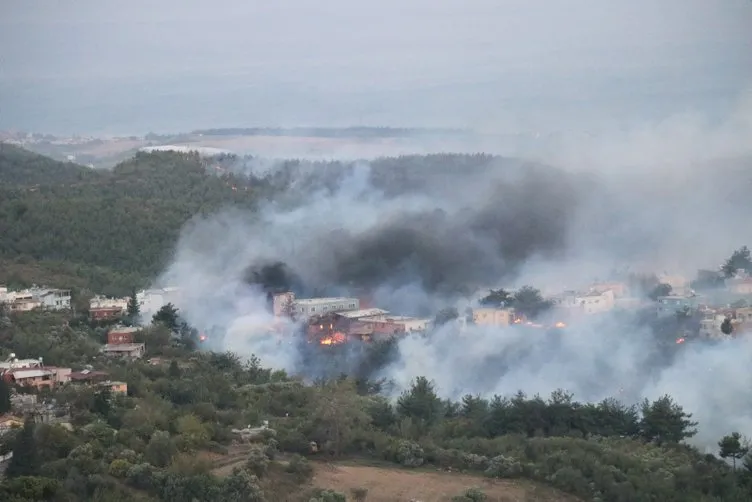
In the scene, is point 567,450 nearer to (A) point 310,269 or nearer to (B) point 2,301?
(B) point 2,301

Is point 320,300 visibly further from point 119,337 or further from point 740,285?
point 740,285

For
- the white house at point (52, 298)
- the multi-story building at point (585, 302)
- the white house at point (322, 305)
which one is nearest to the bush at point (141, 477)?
the white house at point (52, 298)

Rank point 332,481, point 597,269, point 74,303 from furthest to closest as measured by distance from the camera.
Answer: point 597,269 → point 74,303 → point 332,481

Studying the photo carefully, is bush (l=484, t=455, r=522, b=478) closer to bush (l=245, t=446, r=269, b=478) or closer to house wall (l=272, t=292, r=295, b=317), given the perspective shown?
bush (l=245, t=446, r=269, b=478)

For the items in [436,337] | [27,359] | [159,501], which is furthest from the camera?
[436,337]

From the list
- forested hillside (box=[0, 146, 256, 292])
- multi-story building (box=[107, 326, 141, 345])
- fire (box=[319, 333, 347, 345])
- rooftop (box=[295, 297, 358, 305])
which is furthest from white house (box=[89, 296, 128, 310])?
fire (box=[319, 333, 347, 345])

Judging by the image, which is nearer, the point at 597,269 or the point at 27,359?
the point at 27,359

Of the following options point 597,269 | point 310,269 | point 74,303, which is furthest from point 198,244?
point 597,269

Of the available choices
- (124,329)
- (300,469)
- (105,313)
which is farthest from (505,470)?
(105,313)
